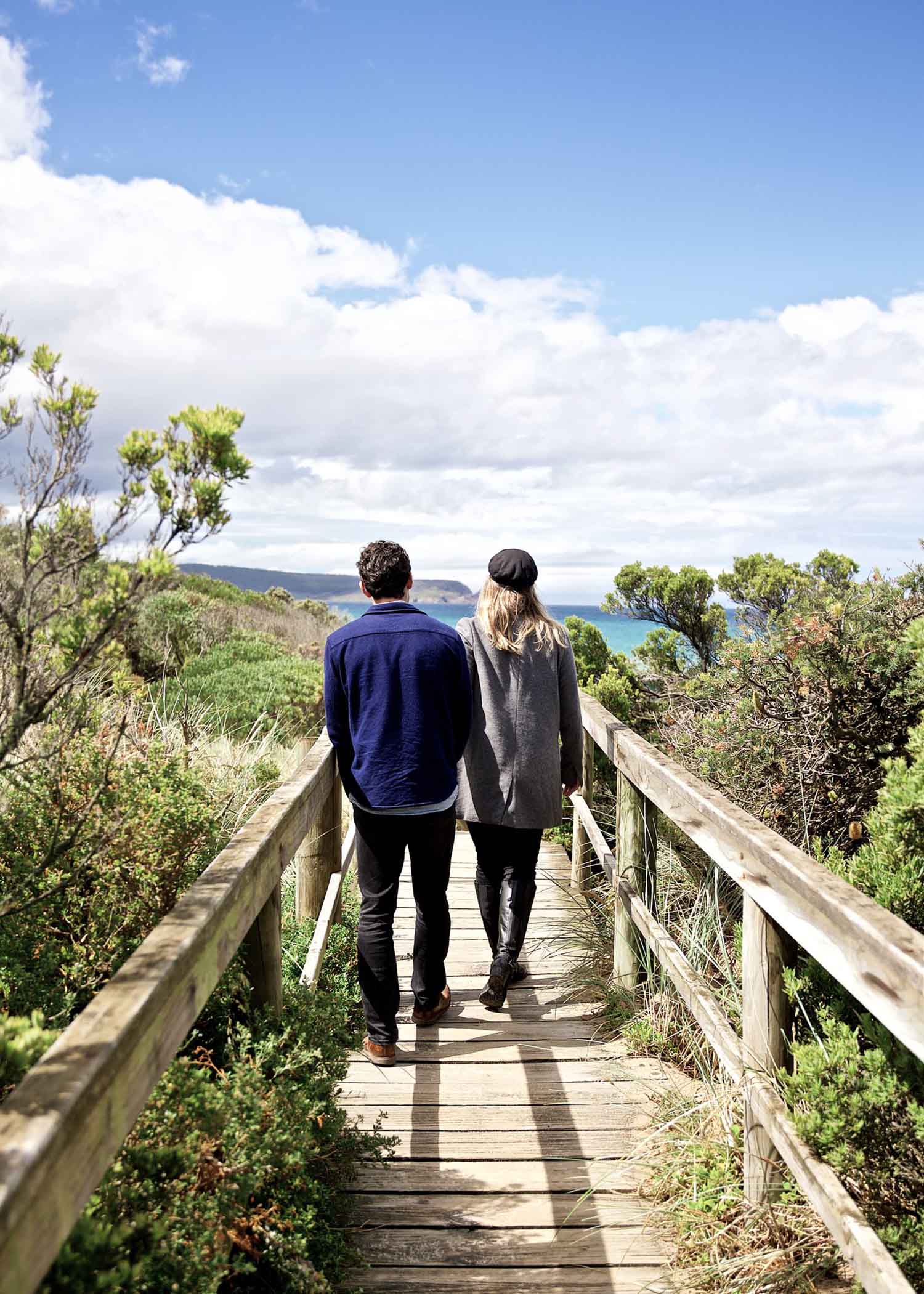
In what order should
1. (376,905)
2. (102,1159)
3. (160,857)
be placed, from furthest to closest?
(376,905)
(160,857)
(102,1159)

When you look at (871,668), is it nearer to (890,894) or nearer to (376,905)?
(890,894)

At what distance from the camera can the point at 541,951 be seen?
4926mm

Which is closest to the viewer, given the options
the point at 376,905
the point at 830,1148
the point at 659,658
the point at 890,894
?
the point at 830,1148

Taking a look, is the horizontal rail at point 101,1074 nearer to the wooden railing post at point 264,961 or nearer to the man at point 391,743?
the wooden railing post at point 264,961

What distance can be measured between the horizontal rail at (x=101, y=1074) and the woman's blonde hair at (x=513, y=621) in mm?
1916

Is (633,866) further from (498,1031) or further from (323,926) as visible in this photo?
(323,926)

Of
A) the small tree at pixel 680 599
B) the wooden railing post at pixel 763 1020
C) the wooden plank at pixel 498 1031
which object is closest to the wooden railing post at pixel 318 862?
the wooden plank at pixel 498 1031

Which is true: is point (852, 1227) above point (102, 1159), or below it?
below

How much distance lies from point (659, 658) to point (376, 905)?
8.36 m

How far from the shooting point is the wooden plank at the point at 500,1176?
2902 mm

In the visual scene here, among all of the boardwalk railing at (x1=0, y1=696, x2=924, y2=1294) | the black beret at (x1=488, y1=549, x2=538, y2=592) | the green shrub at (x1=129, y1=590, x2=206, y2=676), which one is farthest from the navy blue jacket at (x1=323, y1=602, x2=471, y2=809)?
the green shrub at (x1=129, y1=590, x2=206, y2=676)

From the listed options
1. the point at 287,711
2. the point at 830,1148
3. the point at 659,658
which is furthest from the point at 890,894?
the point at 659,658

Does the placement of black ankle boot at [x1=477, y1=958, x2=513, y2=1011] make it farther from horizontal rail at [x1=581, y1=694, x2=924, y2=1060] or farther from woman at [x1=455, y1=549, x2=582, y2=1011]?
horizontal rail at [x1=581, y1=694, x2=924, y2=1060]

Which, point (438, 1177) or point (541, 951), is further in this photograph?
point (541, 951)
